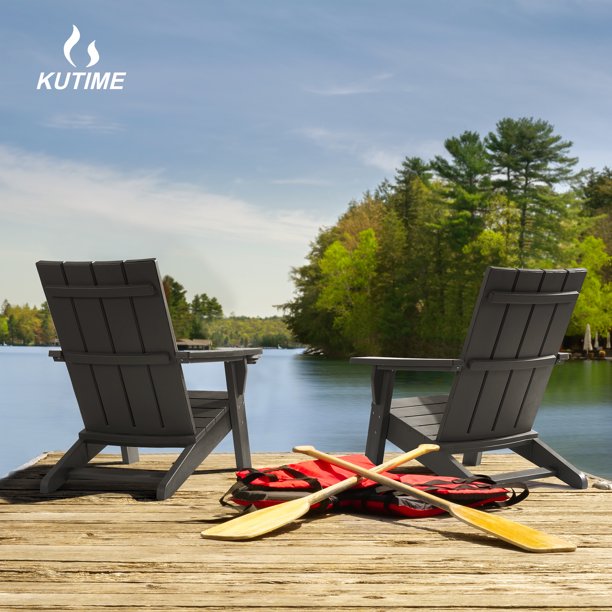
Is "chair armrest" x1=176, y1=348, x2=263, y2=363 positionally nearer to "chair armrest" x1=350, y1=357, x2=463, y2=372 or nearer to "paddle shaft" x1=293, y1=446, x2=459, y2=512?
"chair armrest" x1=350, y1=357, x2=463, y2=372

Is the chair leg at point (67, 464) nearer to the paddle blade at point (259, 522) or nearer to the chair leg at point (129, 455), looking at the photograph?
the chair leg at point (129, 455)

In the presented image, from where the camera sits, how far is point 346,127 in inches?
1837

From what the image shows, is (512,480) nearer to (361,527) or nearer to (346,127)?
(361,527)

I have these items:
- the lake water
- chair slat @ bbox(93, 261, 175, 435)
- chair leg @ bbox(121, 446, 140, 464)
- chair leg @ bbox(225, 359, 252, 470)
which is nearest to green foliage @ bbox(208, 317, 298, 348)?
the lake water

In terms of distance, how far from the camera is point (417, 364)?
3.71 m

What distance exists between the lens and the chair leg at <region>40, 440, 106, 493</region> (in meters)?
3.68

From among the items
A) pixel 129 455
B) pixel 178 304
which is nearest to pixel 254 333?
pixel 178 304

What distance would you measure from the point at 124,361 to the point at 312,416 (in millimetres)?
12802

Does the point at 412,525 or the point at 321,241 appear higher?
the point at 321,241

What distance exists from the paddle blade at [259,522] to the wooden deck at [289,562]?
0.12 feet

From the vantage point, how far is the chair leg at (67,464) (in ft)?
12.1

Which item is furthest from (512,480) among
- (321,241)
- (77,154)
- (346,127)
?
(77,154)

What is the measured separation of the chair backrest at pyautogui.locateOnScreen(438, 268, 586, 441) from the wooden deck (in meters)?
0.50

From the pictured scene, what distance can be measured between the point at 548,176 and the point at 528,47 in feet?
36.8
